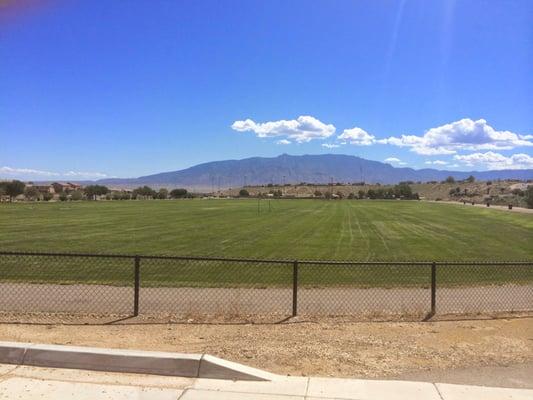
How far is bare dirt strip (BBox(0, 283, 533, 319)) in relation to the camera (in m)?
11.9

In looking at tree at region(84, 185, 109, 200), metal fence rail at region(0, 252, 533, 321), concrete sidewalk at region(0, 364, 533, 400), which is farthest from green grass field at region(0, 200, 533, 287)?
tree at region(84, 185, 109, 200)

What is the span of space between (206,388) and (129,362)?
1.13 m

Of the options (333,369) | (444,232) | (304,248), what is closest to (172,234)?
(304,248)

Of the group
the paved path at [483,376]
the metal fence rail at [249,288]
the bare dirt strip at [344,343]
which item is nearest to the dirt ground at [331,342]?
the bare dirt strip at [344,343]

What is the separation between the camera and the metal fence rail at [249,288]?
11508mm

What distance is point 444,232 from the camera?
135ft

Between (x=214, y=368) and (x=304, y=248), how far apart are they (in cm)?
2128

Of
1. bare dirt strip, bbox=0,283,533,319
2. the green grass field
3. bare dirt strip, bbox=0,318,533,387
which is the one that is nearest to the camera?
bare dirt strip, bbox=0,318,533,387

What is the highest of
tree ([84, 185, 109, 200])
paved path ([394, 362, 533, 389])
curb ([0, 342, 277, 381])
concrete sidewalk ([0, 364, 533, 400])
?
tree ([84, 185, 109, 200])

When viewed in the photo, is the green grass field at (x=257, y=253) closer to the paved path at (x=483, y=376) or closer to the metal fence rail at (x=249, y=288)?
the metal fence rail at (x=249, y=288)

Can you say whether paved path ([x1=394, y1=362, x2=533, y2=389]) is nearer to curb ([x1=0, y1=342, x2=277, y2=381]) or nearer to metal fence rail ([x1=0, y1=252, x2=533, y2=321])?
curb ([x1=0, y1=342, x2=277, y2=381])

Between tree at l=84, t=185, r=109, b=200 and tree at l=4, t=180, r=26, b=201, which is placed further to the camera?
tree at l=84, t=185, r=109, b=200

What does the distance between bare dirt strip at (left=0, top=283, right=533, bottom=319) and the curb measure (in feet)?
13.2

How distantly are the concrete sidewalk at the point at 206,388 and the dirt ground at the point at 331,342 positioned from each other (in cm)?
62
